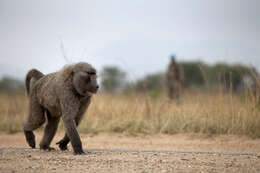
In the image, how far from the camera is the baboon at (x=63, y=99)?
182 inches

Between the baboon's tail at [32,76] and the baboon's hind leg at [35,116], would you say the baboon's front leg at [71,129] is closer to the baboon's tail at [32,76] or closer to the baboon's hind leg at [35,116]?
the baboon's hind leg at [35,116]

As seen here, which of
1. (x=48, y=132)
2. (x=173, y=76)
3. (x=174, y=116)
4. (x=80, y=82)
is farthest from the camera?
(x=173, y=76)

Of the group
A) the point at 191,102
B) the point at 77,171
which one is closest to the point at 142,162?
the point at 77,171

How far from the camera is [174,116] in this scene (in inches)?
318

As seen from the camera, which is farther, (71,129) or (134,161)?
(71,129)

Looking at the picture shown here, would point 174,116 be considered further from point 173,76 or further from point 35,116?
point 173,76

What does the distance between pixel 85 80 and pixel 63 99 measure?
0.43 m

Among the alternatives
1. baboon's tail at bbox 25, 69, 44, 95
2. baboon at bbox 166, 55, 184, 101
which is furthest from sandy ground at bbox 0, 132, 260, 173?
baboon at bbox 166, 55, 184, 101

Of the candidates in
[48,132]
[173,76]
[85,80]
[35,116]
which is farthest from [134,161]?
[173,76]

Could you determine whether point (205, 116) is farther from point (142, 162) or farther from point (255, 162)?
point (142, 162)

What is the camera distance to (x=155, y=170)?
3.83 metres

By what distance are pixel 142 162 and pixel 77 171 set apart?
0.94m

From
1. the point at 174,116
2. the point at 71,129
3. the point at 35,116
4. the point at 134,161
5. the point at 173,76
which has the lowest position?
the point at 134,161

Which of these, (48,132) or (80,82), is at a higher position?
(80,82)
